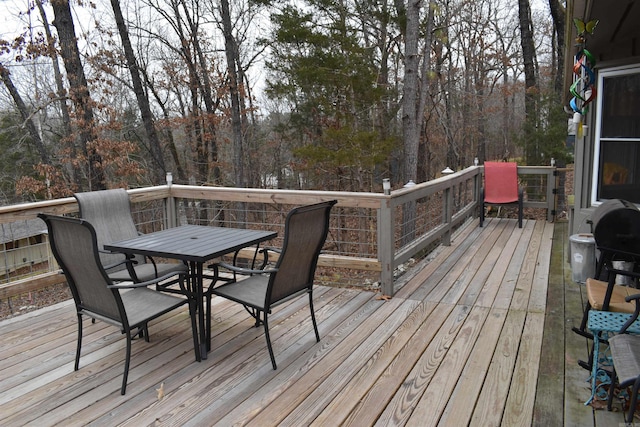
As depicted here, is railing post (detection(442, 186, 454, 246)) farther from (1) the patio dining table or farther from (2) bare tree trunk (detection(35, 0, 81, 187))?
(2) bare tree trunk (detection(35, 0, 81, 187))

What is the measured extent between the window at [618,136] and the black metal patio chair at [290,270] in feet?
8.38

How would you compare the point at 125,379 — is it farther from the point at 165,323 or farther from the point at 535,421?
the point at 535,421

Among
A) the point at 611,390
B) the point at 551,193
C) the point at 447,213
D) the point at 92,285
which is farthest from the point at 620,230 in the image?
the point at 551,193

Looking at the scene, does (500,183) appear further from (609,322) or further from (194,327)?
(194,327)

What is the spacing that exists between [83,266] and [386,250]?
7.78 ft

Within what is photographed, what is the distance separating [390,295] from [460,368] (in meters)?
1.34

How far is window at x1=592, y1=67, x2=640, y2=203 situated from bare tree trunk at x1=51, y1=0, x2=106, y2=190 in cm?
907

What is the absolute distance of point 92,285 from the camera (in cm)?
239

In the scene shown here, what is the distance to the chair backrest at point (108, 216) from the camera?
10.9 feet

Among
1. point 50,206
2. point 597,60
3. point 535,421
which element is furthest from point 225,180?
point 535,421

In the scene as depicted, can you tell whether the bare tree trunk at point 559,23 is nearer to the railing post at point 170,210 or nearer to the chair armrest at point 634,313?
the railing post at point 170,210

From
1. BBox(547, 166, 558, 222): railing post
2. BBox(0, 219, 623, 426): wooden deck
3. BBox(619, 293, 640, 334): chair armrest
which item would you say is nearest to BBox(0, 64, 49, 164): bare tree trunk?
BBox(0, 219, 623, 426): wooden deck

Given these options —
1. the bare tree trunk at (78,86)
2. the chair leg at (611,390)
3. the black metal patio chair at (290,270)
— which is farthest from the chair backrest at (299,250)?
the bare tree trunk at (78,86)

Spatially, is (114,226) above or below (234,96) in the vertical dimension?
below
